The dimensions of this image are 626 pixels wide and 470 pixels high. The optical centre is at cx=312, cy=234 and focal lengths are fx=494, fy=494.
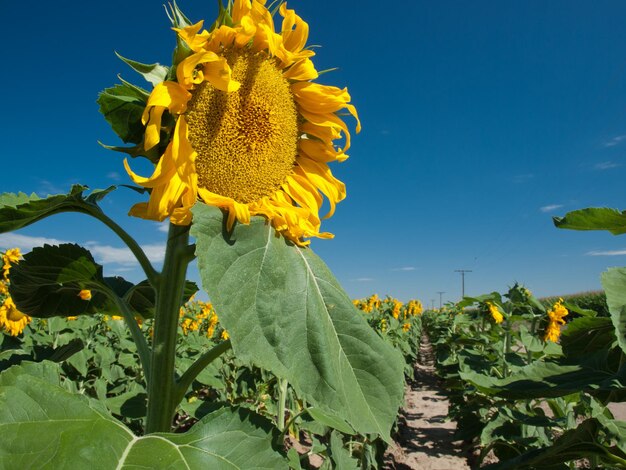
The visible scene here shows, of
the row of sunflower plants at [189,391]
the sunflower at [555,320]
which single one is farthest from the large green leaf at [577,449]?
the sunflower at [555,320]

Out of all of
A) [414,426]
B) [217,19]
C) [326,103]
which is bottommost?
[414,426]

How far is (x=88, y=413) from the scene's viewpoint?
0.87 metres

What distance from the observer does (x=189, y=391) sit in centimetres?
521

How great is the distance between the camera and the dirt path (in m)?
6.92

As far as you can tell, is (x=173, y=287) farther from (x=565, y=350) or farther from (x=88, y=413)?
(x=565, y=350)

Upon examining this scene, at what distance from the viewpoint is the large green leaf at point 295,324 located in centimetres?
93

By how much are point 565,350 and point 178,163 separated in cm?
203

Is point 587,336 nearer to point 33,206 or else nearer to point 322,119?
point 322,119

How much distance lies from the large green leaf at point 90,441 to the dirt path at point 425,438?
12.2 ft

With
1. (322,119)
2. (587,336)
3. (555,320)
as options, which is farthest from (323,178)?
(555,320)

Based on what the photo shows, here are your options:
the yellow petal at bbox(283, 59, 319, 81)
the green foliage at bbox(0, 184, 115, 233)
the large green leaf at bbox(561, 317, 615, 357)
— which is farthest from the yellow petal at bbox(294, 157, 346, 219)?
the large green leaf at bbox(561, 317, 615, 357)

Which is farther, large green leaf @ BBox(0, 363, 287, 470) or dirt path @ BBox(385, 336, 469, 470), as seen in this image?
dirt path @ BBox(385, 336, 469, 470)

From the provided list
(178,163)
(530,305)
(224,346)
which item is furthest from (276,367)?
(530,305)

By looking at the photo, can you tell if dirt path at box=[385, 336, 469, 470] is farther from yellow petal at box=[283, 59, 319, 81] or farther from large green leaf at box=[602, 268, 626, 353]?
yellow petal at box=[283, 59, 319, 81]
